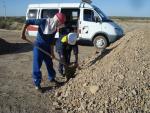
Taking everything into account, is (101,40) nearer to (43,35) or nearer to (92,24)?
(92,24)

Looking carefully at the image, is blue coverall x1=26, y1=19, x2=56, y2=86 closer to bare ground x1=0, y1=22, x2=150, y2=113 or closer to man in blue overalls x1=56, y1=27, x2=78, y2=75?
bare ground x1=0, y1=22, x2=150, y2=113

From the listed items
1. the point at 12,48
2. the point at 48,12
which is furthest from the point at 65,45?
the point at 48,12

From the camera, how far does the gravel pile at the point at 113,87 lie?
253 inches

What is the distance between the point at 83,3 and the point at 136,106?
11.2m

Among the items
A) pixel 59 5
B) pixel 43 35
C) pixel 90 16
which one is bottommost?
pixel 43 35

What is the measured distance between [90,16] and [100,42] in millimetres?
1379

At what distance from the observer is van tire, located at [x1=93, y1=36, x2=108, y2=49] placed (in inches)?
656

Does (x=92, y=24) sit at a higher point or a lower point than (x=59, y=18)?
lower

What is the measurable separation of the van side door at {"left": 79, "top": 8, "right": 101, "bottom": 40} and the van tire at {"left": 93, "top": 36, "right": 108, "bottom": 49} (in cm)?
32

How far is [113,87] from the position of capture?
6.81 metres

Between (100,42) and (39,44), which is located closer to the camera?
(39,44)

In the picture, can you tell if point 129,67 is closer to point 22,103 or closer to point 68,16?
point 22,103

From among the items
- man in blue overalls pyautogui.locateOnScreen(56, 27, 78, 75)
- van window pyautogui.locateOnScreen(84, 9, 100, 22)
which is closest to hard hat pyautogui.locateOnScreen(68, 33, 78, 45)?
man in blue overalls pyautogui.locateOnScreen(56, 27, 78, 75)

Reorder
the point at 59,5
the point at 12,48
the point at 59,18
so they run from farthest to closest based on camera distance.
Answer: the point at 59,5 → the point at 12,48 → the point at 59,18
